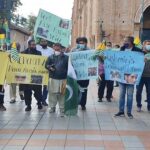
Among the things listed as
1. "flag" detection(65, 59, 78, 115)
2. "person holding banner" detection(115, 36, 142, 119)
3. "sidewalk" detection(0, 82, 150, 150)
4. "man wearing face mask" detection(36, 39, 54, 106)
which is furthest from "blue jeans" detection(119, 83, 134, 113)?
"man wearing face mask" detection(36, 39, 54, 106)

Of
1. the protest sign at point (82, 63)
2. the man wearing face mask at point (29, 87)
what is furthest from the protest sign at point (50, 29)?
the protest sign at point (82, 63)

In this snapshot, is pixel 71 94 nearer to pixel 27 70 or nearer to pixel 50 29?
pixel 27 70

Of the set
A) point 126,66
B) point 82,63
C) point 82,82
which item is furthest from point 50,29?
point 126,66

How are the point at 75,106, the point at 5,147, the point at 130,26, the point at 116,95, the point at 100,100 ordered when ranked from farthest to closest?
1. the point at 130,26
2. the point at 116,95
3. the point at 100,100
4. the point at 75,106
5. the point at 5,147

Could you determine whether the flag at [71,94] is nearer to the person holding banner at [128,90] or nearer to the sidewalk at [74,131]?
the sidewalk at [74,131]

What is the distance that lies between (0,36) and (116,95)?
18.8 feet

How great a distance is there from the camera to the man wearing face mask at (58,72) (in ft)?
39.6

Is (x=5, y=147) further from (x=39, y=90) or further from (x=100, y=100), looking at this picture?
(x=100, y=100)

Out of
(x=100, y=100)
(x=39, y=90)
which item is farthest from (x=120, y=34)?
(x=39, y=90)

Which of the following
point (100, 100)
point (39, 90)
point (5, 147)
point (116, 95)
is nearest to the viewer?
point (5, 147)

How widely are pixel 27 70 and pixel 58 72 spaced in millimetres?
1017

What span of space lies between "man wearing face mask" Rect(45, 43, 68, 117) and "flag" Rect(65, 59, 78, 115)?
0.48 feet

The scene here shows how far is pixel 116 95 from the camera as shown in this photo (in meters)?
17.9

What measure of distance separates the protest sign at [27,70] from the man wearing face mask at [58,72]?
471 millimetres
